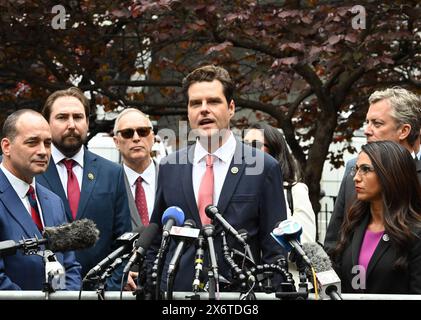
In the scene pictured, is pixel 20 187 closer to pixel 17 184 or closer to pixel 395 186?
pixel 17 184

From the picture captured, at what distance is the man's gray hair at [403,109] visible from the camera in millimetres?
5730

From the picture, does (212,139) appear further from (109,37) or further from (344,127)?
(344,127)

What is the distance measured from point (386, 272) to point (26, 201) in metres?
2.18

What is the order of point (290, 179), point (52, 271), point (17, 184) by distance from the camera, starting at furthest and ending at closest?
point (290, 179), point (17, 184), point (52, 271)

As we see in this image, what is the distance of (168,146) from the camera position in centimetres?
1108

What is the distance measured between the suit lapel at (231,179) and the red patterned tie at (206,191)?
0.07 metres

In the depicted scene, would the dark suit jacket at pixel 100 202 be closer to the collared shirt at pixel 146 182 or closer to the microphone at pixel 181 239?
the collared shirt at pixel 146 182

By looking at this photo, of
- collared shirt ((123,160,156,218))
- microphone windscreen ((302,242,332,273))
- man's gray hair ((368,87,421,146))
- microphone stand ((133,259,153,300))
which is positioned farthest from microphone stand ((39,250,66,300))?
man's gray hair ((368,87,421,146))

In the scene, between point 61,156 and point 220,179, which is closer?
point 220,179

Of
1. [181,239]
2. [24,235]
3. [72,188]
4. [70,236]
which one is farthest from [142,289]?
[72,188]

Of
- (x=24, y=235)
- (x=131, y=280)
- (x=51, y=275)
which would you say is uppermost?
(x=24, y=235)

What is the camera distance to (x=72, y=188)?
5.77 metres

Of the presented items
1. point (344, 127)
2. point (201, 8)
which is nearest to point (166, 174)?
point (201, 8)

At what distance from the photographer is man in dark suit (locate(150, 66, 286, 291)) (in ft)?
14.9
